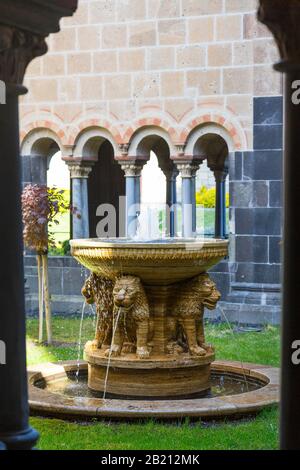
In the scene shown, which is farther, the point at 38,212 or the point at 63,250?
the point at 63,250

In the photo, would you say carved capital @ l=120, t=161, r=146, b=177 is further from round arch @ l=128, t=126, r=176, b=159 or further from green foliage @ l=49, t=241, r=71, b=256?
green foliage @ l=49, t=241, r=71, b=256

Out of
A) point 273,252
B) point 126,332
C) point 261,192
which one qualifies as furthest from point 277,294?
point 126,332

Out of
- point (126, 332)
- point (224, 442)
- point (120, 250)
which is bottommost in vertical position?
point (224, 442)

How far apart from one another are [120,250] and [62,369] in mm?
1787

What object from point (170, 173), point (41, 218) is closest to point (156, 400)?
point (41, 218)

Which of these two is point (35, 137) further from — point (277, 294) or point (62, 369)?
point (62, 369)

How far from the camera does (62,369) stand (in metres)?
8.56

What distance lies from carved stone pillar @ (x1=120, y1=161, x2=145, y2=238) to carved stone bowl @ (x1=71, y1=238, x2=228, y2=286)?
5.86 meters

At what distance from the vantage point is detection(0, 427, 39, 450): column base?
13.9ft

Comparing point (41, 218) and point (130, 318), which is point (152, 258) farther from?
point (41, 218)

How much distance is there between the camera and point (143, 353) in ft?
24.5

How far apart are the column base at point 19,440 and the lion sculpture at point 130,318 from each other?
9.85 ft

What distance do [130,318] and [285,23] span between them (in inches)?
147
